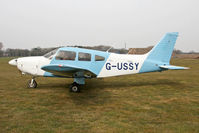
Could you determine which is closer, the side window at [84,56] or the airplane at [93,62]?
the airplane at [93,62]

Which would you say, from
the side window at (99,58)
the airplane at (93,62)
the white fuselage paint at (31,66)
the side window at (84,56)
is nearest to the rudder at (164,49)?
the airplane at (93,62)

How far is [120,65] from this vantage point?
22.9 ft

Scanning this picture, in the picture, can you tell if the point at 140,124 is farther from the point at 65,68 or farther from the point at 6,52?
the point at 6,52

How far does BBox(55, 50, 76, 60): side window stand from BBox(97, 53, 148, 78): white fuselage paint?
160 centimetres

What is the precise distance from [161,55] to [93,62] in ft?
12.9

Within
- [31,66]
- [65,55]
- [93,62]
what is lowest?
[31,66]

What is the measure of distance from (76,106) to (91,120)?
1.16 meters

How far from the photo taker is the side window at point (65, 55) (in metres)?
6.11

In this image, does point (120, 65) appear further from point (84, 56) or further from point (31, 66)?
point (31, 66)

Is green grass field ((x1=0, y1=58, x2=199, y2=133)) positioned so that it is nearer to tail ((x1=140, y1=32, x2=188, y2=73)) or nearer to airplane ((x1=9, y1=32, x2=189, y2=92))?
airplane ((x1=9, y1=32, x2=189, y2=92))

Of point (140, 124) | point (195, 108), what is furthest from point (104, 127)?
point (195, 108)

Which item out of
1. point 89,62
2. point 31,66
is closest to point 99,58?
point 89,62

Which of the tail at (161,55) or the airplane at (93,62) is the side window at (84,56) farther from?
the tail at (161,55)

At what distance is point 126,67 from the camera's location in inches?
278
